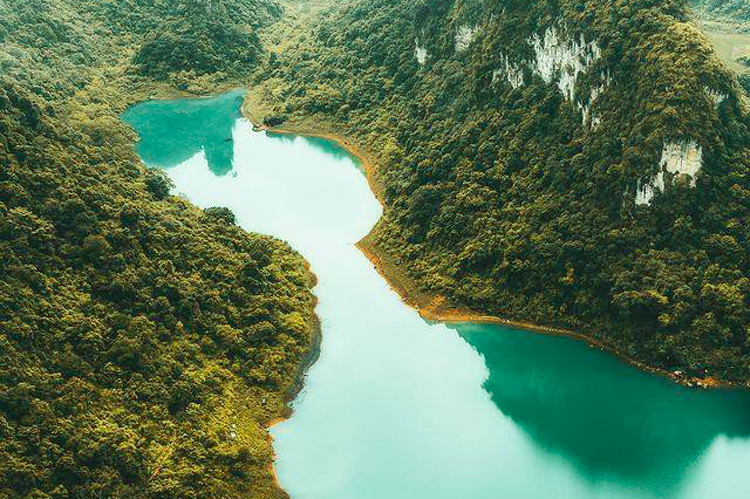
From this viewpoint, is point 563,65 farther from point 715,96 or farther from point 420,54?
point 420,54

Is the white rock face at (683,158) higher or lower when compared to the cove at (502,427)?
higher

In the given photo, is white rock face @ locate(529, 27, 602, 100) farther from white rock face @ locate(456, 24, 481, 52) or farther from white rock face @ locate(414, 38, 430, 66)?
white rock face @ locate(414, 38, 430, 66)

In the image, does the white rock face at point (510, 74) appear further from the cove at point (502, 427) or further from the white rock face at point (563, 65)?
the cove at point (502, 427)

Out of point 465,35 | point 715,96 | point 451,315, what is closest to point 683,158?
point 715,96

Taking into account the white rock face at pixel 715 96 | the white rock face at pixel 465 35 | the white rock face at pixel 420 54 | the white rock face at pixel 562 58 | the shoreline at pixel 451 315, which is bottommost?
the shoreline at pixel 451 315

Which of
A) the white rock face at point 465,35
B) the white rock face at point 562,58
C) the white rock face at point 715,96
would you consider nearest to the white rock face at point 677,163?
the white rock face at point 715,96

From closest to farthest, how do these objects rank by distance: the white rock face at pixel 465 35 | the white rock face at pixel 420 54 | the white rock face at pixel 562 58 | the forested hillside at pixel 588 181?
the forested hillside at pixel 588 181
the white rock face at pixel 562 58
the white rock face at pixel 465 35
the white rock face at pixel 420 54

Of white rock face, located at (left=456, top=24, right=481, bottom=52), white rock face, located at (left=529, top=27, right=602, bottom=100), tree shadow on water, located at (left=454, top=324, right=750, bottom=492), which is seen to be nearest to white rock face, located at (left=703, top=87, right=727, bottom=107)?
white rock face, located at (left=529, top=27, right=602, bottom=100)
